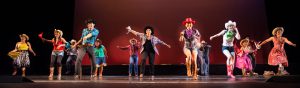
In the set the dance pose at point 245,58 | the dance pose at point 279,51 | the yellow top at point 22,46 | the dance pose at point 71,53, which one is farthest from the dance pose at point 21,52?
the dance pose at point 279,51

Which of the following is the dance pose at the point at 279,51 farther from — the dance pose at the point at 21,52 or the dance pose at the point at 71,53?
the dance pose at the point at 21,52

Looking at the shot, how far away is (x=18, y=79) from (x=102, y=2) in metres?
7.38

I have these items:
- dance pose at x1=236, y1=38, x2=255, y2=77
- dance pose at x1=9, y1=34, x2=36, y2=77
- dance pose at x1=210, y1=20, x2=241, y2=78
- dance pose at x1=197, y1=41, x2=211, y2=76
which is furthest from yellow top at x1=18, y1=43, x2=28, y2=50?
dance pose at x1=236, y1=38, x2=255, y2=77

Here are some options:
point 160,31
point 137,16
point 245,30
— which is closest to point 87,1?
point 137,16

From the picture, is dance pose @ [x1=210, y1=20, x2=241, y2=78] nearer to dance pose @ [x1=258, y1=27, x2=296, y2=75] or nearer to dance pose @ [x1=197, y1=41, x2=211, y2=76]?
dance pose @ [x1=258, y1=27, x2=296, y2=75]

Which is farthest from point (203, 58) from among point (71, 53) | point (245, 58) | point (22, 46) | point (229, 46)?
point (22, 46)

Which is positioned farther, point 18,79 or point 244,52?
point 244,52

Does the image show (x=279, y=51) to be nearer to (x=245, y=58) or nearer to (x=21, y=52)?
(x=245, y=58)

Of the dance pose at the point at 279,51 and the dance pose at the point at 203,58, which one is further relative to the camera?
the dance pose at the point at 203,58

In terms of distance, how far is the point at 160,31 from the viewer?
12.2 meters

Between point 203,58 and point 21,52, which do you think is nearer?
point 21,52

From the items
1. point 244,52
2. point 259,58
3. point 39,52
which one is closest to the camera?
point 244,52

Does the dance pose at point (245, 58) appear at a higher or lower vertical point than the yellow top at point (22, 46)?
lower

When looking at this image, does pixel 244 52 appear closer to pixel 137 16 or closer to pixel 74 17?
pixel 137 16
